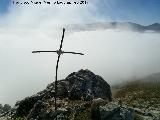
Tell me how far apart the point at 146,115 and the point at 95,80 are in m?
15.6

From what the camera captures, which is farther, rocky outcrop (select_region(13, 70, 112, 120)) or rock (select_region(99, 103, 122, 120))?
Result: rocky outcrop (select_region(13, 70, 112, 120))

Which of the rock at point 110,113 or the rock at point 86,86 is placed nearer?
the rock at point 110,113

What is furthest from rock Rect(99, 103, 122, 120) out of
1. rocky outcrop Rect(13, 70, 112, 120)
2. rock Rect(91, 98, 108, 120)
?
rocky outcrop Rect(13, 70, 112, 120)

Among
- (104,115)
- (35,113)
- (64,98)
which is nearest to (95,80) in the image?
(64,98)

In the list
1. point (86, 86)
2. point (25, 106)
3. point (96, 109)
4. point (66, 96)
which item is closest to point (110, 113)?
point (96, 109)

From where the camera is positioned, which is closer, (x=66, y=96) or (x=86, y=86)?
(x=66, y=96)

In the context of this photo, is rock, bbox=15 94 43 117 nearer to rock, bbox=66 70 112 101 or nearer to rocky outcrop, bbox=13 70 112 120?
rocky outcrop, bbox=13 70 112 120

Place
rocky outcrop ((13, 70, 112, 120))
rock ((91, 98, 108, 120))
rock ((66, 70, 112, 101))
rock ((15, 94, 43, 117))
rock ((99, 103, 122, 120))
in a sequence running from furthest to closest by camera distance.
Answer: rock ((66, 70, 112, 101)) → rock ((15, 94, 43, 117)) → rocky outcrop ((13, 70, 112, 120)) → rock ((91, 98, 108, 120)) → rock ((99, 103, 122, 120))

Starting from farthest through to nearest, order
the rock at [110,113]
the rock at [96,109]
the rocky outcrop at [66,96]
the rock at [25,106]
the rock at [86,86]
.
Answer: the rock at [86,86] → the rock at [25,106] → the rocky outcrop at [66,96] → the rock at [96,109] → the rock at [110,113]

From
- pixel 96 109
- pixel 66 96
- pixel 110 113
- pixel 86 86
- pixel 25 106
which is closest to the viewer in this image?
pixel 110 113

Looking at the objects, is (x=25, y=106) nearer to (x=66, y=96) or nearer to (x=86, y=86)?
(x=66, y=96)

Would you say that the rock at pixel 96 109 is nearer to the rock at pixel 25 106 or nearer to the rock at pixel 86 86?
the rock at pixel 86 86

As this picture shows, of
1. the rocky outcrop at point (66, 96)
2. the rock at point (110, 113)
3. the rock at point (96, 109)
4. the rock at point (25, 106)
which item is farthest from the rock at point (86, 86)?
the rock at point (110, 113)

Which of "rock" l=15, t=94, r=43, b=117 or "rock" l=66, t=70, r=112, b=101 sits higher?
"rock" l=66, t=70, r=112, b=101
